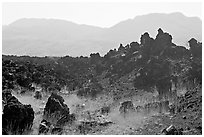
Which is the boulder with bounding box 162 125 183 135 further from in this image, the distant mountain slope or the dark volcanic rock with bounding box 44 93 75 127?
the distant mountain slope

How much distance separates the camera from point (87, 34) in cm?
10919

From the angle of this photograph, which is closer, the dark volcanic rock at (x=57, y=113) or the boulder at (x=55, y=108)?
the dark volcanic rock at (x=57, y=113)

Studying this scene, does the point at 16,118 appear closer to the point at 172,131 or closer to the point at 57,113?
the point at 57,113

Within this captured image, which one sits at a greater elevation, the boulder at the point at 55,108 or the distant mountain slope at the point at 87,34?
the distant mountain slope at the point at 87,34

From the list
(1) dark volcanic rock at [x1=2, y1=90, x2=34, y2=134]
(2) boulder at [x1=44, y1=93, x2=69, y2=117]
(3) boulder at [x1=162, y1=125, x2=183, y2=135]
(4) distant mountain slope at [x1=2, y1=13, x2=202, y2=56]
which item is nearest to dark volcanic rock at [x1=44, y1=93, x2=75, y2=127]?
(2) boulder at [x1=44, y1=93, x2=69, y2=117]

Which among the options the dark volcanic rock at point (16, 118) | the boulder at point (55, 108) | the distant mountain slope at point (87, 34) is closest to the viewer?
the dark volcanic rock at point (16, 118)

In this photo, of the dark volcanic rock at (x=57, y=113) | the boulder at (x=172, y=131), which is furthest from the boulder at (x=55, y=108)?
the boulder at (x=172, y=131)

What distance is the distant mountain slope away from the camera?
7669cm

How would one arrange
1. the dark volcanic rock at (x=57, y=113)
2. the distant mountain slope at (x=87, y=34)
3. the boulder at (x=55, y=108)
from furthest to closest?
the distant mountain slope at (x=87, y=34)
the boulder at (x=55, y=108)
the dark volcanic rock at (x=57, y=113)

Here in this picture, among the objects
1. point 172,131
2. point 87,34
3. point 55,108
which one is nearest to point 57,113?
point 55,108

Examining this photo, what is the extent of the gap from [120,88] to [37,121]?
884cm

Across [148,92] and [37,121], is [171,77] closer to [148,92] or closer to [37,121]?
[148,92]

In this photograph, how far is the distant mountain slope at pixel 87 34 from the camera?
3019 inches

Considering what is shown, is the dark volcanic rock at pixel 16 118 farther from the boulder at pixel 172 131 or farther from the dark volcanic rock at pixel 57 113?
the boulder at pixel 172 131
